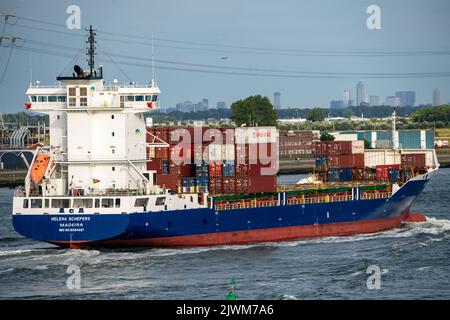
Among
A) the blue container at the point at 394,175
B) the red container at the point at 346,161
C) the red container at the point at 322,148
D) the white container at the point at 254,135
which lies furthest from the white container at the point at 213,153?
the blue container at the point at 394,175

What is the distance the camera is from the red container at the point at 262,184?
181 feet

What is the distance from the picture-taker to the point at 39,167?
5128cm

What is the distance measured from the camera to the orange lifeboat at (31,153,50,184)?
50691 mm

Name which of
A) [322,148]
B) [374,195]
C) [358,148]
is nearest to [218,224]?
[374,195]

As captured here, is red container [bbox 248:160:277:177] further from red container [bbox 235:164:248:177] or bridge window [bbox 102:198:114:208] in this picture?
bridge window [bbox 102:198:114:208]

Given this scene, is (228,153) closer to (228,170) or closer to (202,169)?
(228,170)

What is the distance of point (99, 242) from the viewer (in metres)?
49.7

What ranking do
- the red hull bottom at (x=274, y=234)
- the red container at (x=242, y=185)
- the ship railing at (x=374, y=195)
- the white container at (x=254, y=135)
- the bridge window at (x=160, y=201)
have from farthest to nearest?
the ship railing at (x=374, y=195)
the white container at (x=254, y=135)
the red container at (x=242, y=185)
the red hull bottom at (x=274, y=234)
the bridge window at (x=160, y=201)

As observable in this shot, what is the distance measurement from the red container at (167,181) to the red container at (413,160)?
2047cm

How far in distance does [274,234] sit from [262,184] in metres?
2.84

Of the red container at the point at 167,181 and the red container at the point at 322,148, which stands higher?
the red container at the point at 322,148

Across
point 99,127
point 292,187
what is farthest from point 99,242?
point 292,187

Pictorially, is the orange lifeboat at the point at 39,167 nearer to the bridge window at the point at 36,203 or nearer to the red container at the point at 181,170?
the bridge window at the point at 36,203
